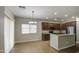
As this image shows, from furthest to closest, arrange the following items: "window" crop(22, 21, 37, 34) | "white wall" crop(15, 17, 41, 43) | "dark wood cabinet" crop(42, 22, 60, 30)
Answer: "window" crop(22, 21, 37, 34) → "white wall" crop(15, 17, 41, 43) → "dark wood cabinet" crop(42, 22, 60, 30)

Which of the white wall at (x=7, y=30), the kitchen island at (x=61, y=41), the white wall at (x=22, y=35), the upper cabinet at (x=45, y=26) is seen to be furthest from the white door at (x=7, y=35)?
the upper cabinet at (x=45, y=26)

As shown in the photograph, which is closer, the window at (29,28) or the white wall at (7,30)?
the white wall at (7,30)

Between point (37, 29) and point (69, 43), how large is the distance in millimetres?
2747

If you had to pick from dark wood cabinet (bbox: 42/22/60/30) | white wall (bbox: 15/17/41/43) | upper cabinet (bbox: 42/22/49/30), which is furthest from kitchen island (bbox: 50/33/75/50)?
upper cabinet (bbox: 42/22/49/30)

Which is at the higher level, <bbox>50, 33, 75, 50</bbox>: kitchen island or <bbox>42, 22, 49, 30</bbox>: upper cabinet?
<bbox>42, 22, 49, 30</bbox>: upper cabinet

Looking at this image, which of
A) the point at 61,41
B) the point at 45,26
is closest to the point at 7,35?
the point at 61,41

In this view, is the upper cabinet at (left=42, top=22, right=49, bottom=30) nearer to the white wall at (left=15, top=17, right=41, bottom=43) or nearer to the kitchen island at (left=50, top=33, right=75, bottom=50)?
the white wall at (left=15, top=17, right=41, bottom=43)

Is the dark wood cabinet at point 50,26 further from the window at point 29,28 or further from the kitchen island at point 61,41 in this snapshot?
the window at point 29,28

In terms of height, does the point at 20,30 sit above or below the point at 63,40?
above

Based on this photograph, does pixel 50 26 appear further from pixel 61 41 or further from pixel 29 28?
pixel 61 41

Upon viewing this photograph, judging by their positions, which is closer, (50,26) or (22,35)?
(22,35)

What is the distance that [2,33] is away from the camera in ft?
7.95
